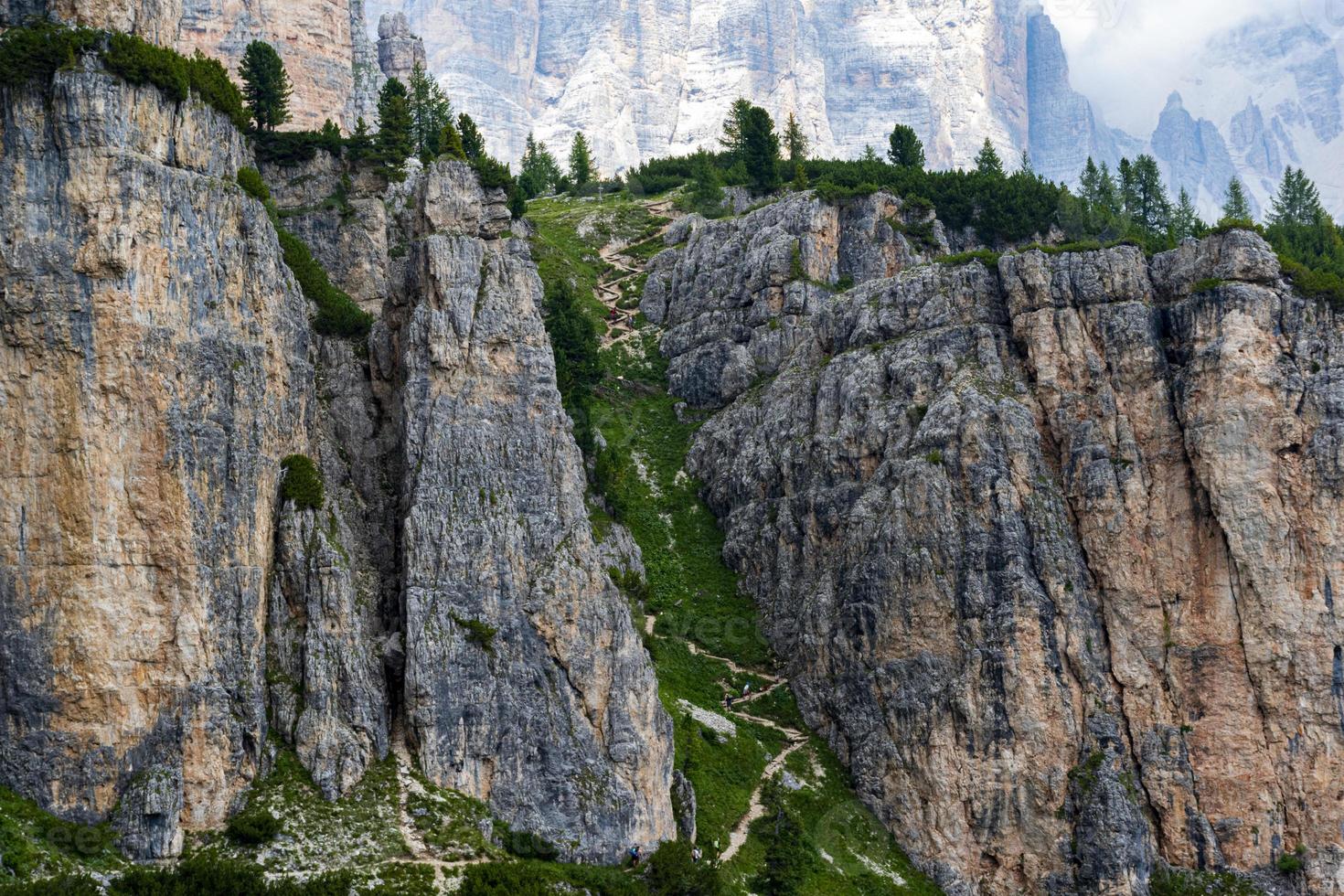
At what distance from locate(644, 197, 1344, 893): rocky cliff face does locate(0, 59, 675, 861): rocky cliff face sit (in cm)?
1655

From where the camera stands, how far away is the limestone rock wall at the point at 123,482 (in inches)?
2116

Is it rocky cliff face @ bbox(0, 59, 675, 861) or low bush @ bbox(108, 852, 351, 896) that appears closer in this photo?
low bush @ bbox(108, 852, 351, 896)

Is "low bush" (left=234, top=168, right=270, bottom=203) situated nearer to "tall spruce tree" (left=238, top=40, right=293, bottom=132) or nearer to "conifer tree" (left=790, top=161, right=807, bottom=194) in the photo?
"tall spruce tree" (left=238, top=40, right=293, bottom=132)

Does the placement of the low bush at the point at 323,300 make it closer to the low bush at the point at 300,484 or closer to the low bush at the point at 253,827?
the low bush at the point at 300,484

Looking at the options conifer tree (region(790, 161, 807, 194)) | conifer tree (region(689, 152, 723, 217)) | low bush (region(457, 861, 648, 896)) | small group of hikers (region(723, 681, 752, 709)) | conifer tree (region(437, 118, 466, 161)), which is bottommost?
low bush (region(457, 861, 648, 896))

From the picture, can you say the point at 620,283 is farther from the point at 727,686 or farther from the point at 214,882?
the point at 214,882

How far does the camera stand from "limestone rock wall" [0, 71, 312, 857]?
176ft

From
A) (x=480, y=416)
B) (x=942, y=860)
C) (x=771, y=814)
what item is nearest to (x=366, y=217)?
(x=480, y=416)

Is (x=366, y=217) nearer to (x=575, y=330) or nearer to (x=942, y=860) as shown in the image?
(x=575, y=330)

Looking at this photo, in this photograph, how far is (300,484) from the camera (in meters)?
62.0

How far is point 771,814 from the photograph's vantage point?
69.6m

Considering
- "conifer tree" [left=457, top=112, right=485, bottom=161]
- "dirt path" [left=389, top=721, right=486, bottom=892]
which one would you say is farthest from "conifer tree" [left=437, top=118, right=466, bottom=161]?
"dirt path" [left=389, top=721, right=486, bottom=892]

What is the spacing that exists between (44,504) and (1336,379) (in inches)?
2616

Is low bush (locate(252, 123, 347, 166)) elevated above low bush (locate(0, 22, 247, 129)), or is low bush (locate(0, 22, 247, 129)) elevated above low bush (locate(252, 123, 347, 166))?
low bush (locate(252, 123, 347, 166))
